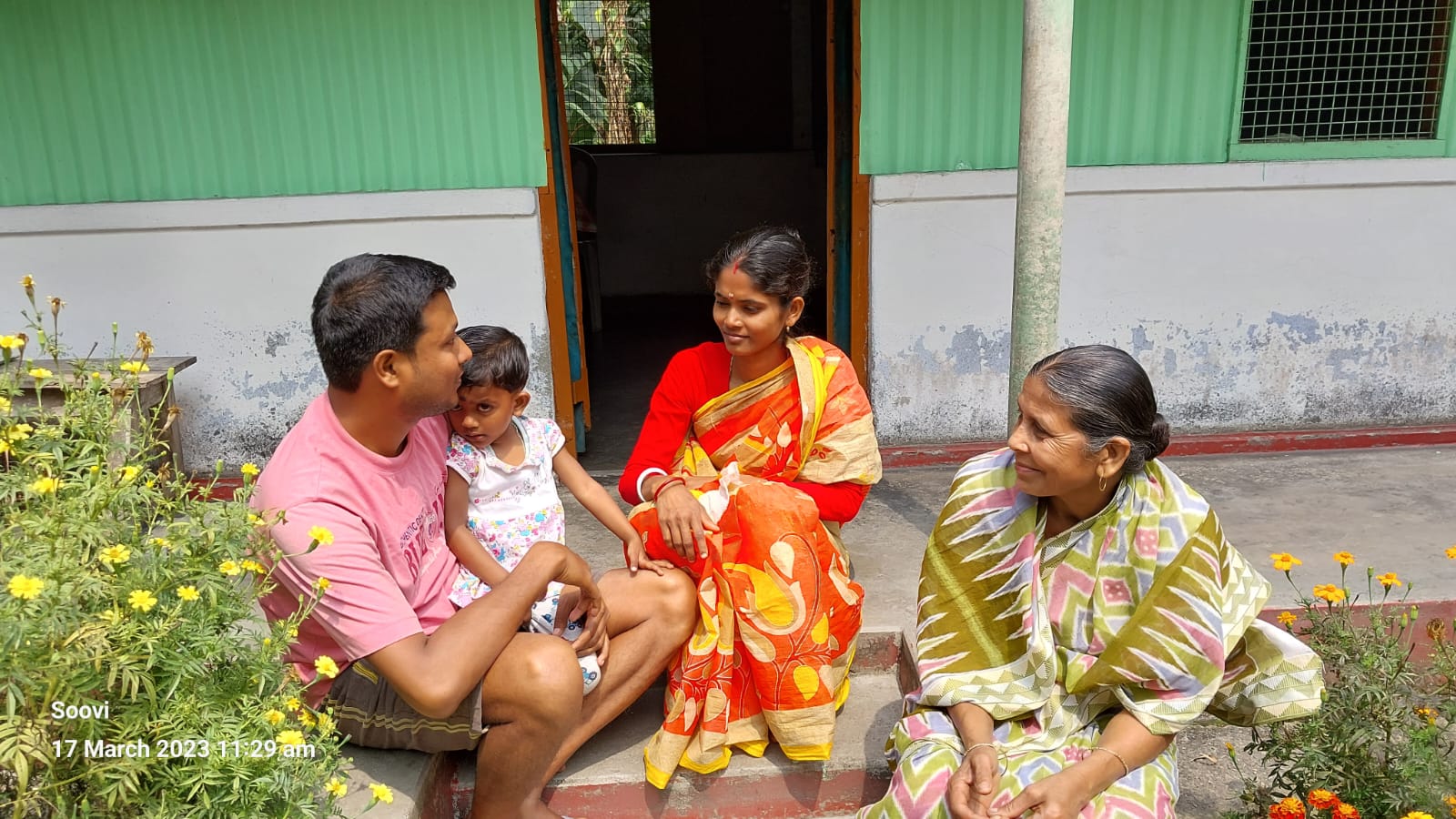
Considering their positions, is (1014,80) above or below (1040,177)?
above

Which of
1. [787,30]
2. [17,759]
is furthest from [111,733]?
[787,30]

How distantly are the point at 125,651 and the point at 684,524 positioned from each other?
51.5 inches

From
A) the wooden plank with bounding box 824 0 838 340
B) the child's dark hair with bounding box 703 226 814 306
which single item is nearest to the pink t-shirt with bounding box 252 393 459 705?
the child's dark hair with bounding box 703 226 814 306

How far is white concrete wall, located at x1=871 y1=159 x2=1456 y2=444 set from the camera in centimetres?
447

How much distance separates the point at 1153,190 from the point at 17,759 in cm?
442

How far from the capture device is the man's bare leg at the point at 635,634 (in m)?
2.53

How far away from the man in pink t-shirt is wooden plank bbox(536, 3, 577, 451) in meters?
2.00

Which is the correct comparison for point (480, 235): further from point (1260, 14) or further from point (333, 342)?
point (1260, 14)

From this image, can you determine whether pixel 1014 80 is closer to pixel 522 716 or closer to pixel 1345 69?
pixel 1345 69

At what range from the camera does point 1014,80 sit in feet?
14.3

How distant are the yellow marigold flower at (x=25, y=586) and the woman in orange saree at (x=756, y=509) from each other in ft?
4.70

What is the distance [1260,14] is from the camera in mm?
4453

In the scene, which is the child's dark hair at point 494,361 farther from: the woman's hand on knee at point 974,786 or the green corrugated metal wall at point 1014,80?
the green corrugated metal wall at point 1014,80

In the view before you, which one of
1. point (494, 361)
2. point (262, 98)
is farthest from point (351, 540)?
point (262, 98)
